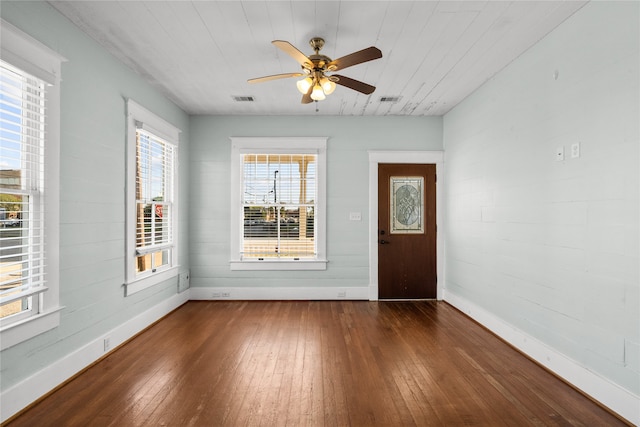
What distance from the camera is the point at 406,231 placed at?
523 cm

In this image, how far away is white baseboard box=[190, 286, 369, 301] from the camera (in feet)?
16.9

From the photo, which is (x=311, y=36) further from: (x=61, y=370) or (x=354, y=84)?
(x=61, y=370)

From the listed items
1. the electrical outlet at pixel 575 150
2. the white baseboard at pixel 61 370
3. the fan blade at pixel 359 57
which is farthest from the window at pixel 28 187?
the electrical outlet at pixel 575 150

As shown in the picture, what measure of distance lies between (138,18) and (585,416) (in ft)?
14.0

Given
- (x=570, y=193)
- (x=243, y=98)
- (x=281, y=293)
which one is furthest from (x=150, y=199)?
(x=570, y=193)

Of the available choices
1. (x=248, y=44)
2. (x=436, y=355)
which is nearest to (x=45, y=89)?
(x=248, y=44)

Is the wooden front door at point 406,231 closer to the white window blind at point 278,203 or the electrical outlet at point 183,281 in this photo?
the white window blind at point 278,203

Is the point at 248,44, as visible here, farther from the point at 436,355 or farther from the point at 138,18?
the point at 436,355

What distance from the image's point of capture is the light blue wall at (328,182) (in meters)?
5.20

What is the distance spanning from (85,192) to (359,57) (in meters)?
2.51

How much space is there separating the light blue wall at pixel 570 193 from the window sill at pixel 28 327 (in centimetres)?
393

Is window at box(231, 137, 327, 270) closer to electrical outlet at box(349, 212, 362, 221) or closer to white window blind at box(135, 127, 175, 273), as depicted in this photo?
electrical outlet at box(349, 212, 362, 221)

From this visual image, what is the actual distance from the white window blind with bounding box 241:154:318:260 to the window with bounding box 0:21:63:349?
9.21ft

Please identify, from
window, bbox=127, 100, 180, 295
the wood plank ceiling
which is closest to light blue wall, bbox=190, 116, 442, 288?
window, bbox=127, 100, 180, 295
